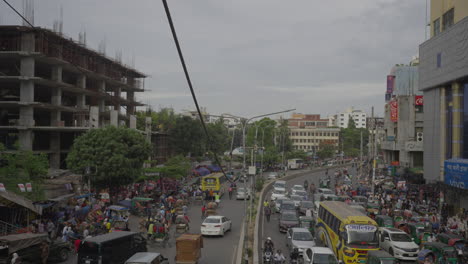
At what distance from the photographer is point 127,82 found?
64.8m

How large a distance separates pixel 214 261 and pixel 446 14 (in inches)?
1175

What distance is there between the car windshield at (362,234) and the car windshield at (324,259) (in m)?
1.95

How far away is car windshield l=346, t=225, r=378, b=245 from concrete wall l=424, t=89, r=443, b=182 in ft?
70.1

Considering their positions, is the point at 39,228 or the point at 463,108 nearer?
the point at 39,228

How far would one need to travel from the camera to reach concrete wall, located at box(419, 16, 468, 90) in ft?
98.5

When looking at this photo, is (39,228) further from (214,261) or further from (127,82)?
(127,82)

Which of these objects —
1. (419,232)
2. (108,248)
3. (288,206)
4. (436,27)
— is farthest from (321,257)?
(436,27)

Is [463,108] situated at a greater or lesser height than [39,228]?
greater

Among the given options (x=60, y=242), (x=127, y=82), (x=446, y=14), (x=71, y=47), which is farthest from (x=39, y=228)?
(x=127, y=82)

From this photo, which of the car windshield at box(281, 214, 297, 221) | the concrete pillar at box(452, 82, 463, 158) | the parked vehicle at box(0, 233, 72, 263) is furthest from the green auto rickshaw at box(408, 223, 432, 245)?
the parked vehicle at box(0, 233, 72, 263)

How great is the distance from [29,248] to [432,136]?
3314cm

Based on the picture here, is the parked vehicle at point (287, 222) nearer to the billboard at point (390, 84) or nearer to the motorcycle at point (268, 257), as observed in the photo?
the motorcycle at point (268, 257)

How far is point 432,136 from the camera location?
36.4 meters

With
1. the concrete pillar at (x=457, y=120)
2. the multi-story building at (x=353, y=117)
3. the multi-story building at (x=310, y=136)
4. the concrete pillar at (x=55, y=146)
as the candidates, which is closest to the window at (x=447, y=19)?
the concrete pillar at (x=457, y=120)
